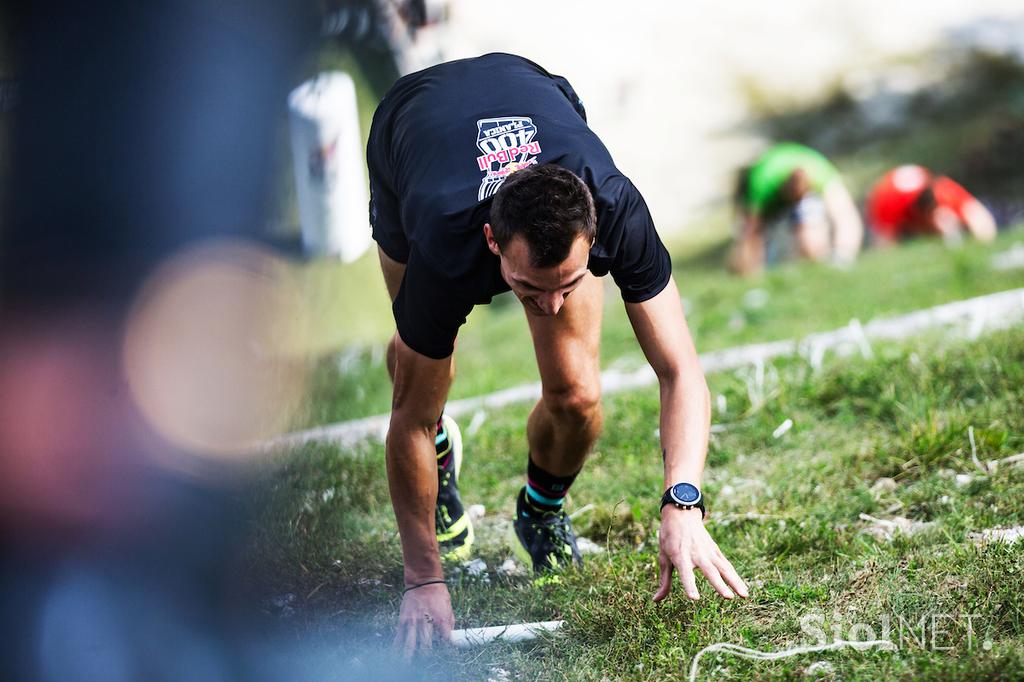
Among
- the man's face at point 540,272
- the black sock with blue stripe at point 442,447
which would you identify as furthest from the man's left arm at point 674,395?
the black sock with blue stripe at point 442,447

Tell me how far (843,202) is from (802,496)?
805cm

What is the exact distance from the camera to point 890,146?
1448 centimetres

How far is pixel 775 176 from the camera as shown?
443 inches

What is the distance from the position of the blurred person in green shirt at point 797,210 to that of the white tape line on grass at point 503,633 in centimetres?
835

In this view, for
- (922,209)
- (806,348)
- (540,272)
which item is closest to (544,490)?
(540,272)

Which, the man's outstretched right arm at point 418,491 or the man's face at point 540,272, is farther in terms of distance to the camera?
the man's outstretched right arm at point 418,491

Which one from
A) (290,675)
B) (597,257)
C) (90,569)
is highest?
(597,257)

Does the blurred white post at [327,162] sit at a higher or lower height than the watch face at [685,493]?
higher

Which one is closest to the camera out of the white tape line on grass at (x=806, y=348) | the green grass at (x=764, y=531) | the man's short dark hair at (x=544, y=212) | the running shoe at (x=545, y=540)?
the man's short dark hair at (x=544, y=212)

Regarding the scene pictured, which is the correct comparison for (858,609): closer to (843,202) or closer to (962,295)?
(962,295)

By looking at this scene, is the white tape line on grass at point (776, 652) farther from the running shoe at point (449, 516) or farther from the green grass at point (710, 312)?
the green grass at point (710, 312)

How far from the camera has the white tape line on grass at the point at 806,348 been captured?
5.53m

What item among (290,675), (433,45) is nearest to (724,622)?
(290,675)

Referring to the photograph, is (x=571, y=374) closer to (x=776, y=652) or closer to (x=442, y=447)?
(x=442, y=447)
